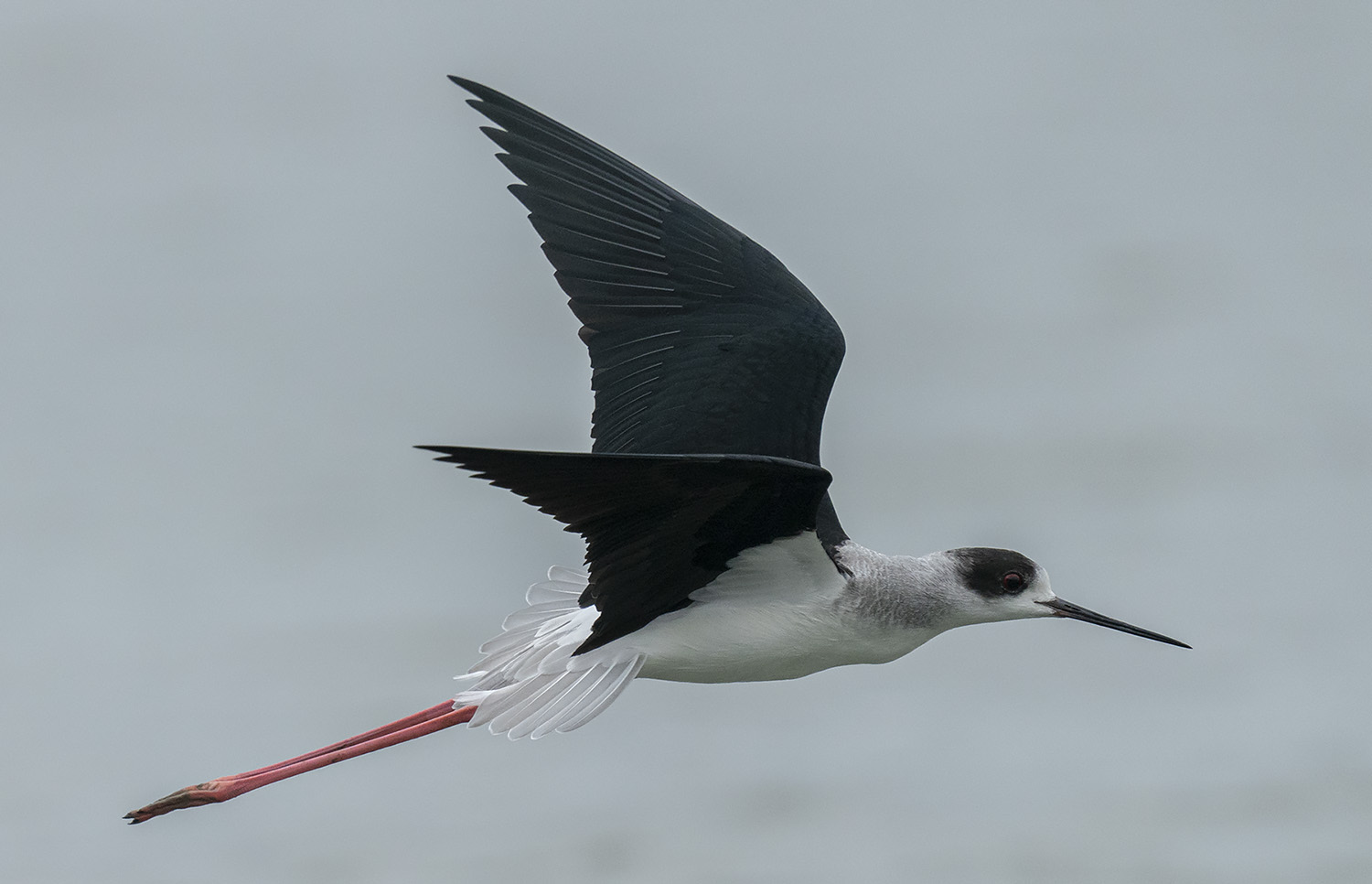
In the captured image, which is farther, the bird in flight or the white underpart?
the white underpart

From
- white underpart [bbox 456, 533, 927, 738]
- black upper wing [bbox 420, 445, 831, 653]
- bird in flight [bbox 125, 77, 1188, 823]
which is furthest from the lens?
white underpart [bbox 456, 533, 927, 738]

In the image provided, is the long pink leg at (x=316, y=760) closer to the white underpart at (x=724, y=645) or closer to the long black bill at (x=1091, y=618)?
the white underpart at (x=724, y=645)

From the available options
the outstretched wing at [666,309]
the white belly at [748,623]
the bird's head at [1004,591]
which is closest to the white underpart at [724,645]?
the white belly at [748,623]

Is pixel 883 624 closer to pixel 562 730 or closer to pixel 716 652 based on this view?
pixel 716 652

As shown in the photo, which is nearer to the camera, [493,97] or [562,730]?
[562,730]

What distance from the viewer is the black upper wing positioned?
4.04 meters

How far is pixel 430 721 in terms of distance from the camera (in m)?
5.37

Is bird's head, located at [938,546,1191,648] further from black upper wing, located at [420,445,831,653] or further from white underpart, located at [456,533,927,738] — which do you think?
black upper wing, located at [420,445,831,653]

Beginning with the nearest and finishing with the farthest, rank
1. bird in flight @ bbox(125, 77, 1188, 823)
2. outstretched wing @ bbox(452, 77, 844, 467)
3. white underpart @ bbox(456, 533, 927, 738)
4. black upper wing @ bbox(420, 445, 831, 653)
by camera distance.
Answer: black upper wing @ bbox(420, 445, 831, 653) < bird in flight @ bbox(125, 77, 1188, 823) < white underpart @ bbox(456, 533, 927, 738) < outstretched wing @ bbox(452, 77, 844, 467)

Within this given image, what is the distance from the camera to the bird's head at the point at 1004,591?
5.36m

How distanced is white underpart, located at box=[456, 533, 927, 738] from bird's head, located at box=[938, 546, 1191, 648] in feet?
0.93

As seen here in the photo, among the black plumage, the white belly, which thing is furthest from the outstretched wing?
the white belly

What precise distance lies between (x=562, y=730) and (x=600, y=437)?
3.79 feet

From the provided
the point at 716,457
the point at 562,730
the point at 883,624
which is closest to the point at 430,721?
the point at 562,730
